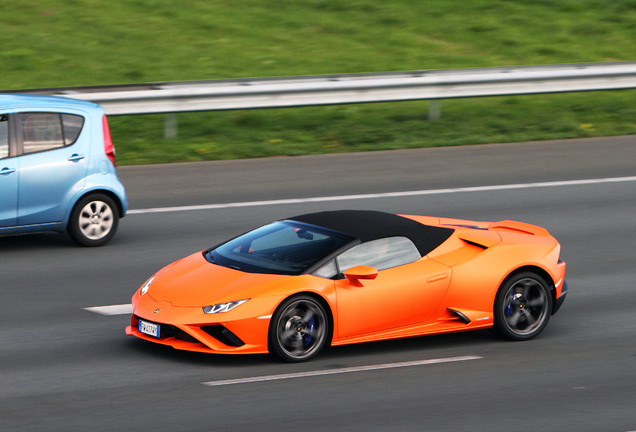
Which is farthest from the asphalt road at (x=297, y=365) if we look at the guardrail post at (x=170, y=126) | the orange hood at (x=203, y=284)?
the guardrail post at (x=170, y=126)

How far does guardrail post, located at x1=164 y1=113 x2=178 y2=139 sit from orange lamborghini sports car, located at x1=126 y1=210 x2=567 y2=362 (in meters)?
9.07

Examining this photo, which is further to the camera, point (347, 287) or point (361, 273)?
point (347, 287)

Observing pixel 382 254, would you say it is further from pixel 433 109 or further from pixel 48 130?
pixel 433 109

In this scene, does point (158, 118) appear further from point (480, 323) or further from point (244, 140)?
point (480, 323)

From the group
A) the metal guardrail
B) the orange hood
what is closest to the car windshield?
the orange hood

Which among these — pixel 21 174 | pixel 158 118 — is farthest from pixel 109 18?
pixel 21 174

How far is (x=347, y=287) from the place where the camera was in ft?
24.8

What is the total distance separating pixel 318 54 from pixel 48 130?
1113cm

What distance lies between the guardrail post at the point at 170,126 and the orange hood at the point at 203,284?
30.7ft

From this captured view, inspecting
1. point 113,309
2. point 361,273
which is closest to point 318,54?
point 113,309

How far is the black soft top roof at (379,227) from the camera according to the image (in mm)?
7980

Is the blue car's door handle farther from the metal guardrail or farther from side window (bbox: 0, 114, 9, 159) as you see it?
the metal guardrail

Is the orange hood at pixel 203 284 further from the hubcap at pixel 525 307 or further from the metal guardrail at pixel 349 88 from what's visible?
the metal guardrail at pixel 349 88

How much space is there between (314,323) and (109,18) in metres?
16.0
